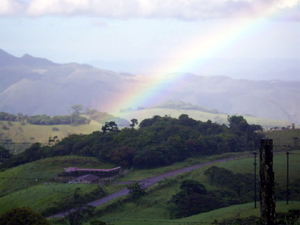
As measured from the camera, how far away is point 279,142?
2341 inches

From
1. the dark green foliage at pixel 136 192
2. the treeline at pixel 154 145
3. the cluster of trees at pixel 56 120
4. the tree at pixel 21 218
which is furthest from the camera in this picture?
the cluster of trees at pixel 56 120

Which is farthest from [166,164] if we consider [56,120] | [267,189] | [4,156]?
[56,120]

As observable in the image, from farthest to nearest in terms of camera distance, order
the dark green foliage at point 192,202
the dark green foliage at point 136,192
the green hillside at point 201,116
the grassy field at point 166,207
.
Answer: the green hillside at point 201,116, the dark green foliage at point 136,192, the dark green foliage at point 192,202, the grassy field at point 166,207

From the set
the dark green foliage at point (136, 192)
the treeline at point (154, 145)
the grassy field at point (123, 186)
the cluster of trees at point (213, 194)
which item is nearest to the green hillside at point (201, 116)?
the treeline at point (154, 145)

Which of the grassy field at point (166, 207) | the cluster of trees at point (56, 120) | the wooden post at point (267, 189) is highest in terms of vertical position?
the cluster of trees at point (56, 120)

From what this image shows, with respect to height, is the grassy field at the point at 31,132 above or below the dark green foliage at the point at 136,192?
above

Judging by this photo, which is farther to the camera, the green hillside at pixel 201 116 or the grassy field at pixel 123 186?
the green hillside at pixel 201 116

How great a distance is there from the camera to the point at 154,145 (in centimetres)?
5766

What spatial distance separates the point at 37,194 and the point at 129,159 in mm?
15564

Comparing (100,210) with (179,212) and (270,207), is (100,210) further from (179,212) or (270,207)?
(270,207)

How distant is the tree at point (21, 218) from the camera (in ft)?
88.2

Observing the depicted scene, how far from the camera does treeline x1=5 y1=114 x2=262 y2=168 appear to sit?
53.0 metres

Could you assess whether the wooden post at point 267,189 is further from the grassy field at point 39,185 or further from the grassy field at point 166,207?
the grassy field at point 39,185

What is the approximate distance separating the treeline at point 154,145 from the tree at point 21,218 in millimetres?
24644
